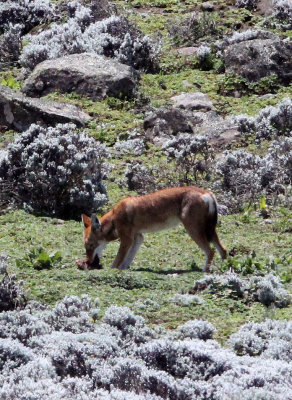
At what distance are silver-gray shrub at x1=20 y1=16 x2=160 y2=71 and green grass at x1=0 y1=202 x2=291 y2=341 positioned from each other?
8227mm

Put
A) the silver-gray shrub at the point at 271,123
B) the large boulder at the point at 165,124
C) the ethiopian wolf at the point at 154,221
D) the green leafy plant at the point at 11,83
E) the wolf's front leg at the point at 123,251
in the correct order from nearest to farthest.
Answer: the ethiopian wolf at the point at 154,221 → the wolf's front leg at the point at 123,251 → the silver-gray shrub at the point at 271,123 → the large boulder at the point at 165,124 → the green leafy plant at the point at 11,83

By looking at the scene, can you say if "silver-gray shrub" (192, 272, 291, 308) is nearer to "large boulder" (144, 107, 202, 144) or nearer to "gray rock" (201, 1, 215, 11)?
"large boulder" (144, 107, 202, 144)

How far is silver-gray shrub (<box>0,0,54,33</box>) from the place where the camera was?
2383cm

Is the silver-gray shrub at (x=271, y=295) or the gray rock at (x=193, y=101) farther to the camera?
the gray rock at (x=193, y=101)

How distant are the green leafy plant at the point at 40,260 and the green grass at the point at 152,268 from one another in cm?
9

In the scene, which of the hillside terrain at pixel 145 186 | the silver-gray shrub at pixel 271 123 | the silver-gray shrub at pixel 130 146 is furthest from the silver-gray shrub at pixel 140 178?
the silver-gray shrub at pixel 271 123

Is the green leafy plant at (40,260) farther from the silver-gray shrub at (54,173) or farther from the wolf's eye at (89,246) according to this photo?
the silver-gray shrub at (54,173)

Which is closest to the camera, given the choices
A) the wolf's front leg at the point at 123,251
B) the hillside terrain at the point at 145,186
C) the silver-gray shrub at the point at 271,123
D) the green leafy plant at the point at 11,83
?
the hillside terrain at the point at 145,186

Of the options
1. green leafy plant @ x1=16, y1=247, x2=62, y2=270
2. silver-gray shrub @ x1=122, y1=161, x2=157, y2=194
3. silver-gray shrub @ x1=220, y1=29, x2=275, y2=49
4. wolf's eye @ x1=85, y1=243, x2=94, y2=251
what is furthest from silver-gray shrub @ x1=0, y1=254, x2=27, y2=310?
silver-gray shrub @ x1=220, y1=29, x2=275, y2=49

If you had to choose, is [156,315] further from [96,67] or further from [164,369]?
[96,67]

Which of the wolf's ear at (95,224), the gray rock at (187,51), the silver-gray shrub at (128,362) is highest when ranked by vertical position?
the silver-gray shrub at (128,362)

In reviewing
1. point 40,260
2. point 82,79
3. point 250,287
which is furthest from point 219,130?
point 250,287

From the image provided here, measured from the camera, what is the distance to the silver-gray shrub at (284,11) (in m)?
22.7

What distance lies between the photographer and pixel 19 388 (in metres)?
6.76
